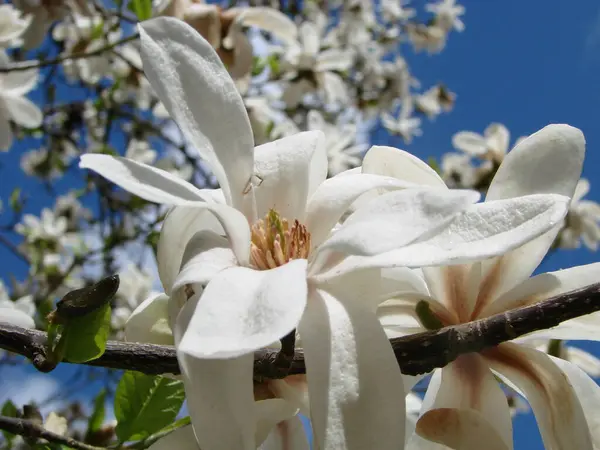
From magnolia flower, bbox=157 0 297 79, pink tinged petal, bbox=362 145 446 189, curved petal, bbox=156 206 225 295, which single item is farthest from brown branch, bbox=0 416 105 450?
magnolia flower, bbox=157 0 297 79

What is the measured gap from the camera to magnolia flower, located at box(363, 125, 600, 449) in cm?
43

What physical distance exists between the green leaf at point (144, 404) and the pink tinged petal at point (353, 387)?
0.30 m

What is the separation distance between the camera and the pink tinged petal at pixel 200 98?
1.35 ft

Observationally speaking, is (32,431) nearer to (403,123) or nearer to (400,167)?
(400,167)

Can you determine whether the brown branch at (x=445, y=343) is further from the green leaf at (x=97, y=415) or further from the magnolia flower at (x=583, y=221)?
the magnolia flower at (x=583, y=221)

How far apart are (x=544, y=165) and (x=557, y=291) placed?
0.08 metres

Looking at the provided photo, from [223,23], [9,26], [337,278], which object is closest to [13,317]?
[337,278]

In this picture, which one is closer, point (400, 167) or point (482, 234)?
point (482, 234)

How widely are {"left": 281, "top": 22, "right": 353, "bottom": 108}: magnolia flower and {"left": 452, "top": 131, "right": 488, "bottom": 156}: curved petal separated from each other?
0.49 m

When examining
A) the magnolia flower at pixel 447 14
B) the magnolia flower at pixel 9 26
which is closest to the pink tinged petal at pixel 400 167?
the magnolia flower at pixel 9 26

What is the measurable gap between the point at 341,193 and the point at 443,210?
0.10 metres

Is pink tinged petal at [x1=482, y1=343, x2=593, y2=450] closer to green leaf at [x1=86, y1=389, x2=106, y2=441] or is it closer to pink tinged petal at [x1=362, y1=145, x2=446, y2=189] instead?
pink tinged petal at [x1=362, y1=145, x2=446, y2=189]

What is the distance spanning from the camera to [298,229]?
435mm

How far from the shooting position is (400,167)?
46 centimetres
